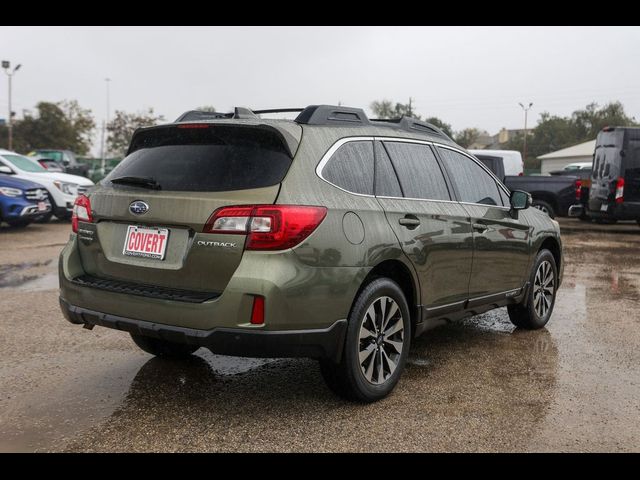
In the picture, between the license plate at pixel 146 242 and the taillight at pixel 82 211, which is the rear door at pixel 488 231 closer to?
the license plate at pixel 146 242

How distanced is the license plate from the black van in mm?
13643

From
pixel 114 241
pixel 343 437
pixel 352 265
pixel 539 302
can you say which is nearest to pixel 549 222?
pixel 539 302

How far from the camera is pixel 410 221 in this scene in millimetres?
4012

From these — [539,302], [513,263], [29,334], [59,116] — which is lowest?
[29,334]

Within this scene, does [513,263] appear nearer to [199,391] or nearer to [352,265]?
[352,265]

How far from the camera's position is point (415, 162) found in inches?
174

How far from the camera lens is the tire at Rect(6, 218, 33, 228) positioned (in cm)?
1307

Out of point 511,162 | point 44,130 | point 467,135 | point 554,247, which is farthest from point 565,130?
point 554,247

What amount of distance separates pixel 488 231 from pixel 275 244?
7.53 ft

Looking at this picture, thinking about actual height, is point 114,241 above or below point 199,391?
above

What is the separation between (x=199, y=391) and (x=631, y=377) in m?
2.99

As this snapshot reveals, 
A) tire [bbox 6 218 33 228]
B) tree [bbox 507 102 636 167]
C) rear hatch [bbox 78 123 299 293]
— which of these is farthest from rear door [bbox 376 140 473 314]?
tree [bbox 507 102 636 167]

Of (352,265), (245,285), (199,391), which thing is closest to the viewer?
(245,285)
